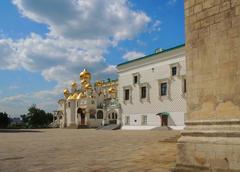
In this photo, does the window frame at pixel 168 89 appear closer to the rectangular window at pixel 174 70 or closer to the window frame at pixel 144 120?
the rectangular window at pixel 174 70

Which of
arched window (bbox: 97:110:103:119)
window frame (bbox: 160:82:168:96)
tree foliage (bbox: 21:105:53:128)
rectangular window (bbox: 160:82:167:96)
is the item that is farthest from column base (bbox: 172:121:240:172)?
tree foliage (bbox: 21:105:53:128)

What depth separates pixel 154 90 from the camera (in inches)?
1387

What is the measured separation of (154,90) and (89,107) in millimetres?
19341

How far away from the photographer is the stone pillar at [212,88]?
5496 millimetres

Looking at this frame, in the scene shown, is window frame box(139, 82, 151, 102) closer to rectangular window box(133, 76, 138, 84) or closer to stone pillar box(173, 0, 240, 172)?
rectangular window box(133, 76, 138, 84)

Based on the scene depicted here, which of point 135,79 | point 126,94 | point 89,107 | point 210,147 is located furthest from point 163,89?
point 210,147

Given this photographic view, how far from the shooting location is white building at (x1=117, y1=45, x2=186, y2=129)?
105 feet

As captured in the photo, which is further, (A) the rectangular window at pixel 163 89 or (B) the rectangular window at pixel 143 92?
(B) the rectangular window at pixel 143 92

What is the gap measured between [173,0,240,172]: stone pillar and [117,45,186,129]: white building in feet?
83.1

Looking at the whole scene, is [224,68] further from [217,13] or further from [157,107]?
[157,107]

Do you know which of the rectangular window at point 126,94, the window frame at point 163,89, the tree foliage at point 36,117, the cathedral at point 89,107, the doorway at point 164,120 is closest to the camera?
the doorway at point 164,120

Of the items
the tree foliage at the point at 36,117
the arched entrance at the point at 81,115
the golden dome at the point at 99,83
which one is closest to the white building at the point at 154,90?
the arched entrance at the point at 81,115

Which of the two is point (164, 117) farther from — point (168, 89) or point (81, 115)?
point (81, 115)

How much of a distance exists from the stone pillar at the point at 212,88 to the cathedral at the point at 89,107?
4084 cm
